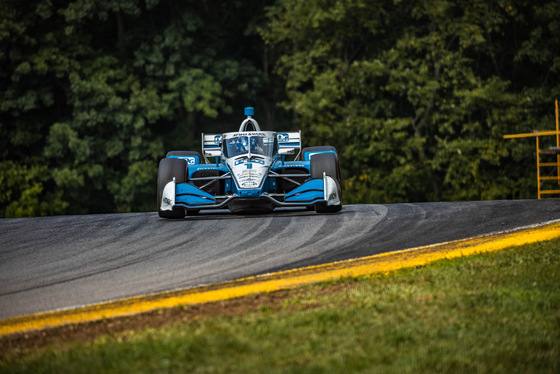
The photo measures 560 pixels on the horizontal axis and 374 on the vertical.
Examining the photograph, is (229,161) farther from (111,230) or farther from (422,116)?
(422,116)

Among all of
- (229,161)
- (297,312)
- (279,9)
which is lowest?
(297,312)

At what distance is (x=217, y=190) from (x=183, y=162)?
3.37ft

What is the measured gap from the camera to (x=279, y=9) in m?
31.3

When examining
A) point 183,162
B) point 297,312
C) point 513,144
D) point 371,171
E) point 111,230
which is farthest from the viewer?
point 371,171

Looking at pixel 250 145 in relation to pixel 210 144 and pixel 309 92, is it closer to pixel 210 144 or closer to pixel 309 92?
pixel 210 144

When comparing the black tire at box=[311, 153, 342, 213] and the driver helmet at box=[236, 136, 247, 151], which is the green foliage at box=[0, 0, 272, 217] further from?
the black tire at box=[311, 153, 342, 213]

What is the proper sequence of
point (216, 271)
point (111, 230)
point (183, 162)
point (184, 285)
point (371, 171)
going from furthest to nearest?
point (371, 171) < point (183, 162) < point (111, 230) < point (216, 271) < point (184, 285)

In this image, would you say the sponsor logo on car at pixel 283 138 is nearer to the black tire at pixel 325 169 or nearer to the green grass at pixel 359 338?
the black tire at pixel 325 169

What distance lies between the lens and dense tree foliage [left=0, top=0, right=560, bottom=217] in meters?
27.6

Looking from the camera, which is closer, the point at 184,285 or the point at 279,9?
the point at 184,285

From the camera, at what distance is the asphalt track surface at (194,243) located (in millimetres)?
7520

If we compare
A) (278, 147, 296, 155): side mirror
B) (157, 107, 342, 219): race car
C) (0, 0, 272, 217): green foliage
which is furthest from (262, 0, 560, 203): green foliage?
(157, 107, 342, 219): race car

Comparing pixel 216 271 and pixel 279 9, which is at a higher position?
pixel 279 9

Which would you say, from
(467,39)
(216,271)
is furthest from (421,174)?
(216,271)
